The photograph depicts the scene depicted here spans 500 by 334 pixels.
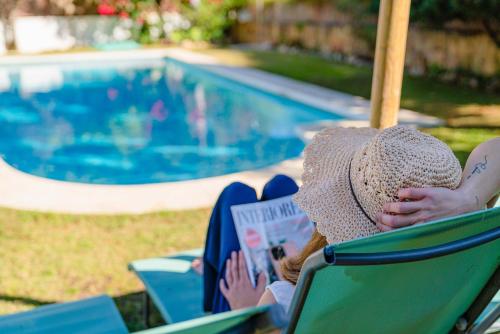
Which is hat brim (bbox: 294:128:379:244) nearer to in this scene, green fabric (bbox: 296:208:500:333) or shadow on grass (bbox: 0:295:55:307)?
green fabric (bbox: 296:208:500:333)

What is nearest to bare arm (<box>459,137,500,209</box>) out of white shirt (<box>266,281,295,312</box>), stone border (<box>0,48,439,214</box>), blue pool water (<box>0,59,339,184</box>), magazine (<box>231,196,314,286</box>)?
white shirt (<box>266,281,295,312</box>)

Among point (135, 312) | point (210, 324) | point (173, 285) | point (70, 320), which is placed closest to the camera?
point (210, 324)

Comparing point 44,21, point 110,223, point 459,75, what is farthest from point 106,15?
point 110,223

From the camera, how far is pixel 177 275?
278cm

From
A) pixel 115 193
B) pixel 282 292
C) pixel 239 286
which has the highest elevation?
pixel 282 292

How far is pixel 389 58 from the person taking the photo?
2.37m

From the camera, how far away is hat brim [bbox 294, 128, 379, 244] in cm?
134

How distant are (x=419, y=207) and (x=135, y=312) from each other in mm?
2024

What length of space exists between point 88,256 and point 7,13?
47.4 feet

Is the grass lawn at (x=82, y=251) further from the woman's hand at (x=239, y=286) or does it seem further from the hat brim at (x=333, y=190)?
the hat brim at (x=333, y=190)

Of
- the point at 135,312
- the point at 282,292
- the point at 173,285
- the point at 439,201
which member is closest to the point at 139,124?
the point at 135,312

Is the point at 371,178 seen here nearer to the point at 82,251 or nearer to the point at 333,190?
the point at 333,190

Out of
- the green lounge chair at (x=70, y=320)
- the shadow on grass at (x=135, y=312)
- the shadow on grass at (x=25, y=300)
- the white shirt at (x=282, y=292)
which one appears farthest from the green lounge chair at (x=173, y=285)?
the white shirt at (x=282, y=292)

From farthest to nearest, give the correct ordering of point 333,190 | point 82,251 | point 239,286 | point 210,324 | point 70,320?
point 82,251
point 70,320
point 239,286
point 333,190
point 210,324
